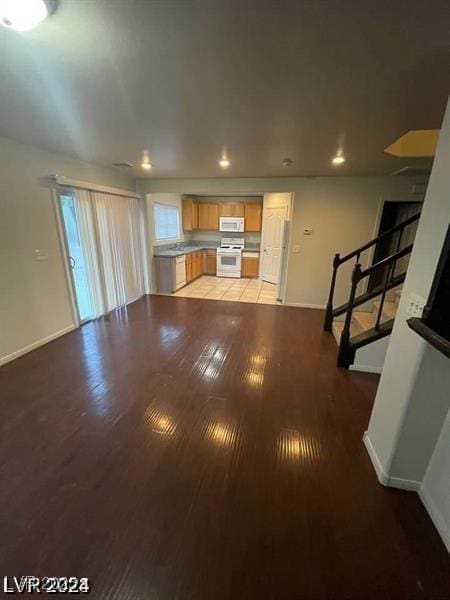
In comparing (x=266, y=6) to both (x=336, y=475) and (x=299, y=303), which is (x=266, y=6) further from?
(x=299, y=303)

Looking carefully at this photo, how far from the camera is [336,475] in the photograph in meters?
1.59

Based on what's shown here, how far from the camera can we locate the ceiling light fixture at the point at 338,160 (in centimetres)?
308

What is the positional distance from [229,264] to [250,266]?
63 cm

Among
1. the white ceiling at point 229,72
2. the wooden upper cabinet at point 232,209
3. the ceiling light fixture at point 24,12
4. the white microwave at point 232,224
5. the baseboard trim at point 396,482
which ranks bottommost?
the baseboard trim at point 396,482

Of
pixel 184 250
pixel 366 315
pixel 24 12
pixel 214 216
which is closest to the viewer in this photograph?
pixel 24 12

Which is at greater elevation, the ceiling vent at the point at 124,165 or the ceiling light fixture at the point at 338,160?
the ceiling vent at the point at 124,165

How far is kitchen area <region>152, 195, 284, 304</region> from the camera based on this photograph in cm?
624

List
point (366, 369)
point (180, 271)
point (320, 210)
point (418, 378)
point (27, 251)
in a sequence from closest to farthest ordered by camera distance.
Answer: point (418, 378) → point (366, 369) → point (27, 251) → point (320, 210) → point (180, 271)

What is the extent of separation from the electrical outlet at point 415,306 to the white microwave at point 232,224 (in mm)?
6107

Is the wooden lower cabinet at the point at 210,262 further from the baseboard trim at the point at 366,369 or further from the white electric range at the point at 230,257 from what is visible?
the baseboard trim at the point at 366,369

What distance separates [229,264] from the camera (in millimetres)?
7312

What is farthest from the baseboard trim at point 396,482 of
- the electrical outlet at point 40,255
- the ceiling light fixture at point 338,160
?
the electrical outlet at point 40,255

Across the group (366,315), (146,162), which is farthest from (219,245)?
(366,315)

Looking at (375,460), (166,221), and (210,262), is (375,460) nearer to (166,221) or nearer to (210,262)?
(166,221)
